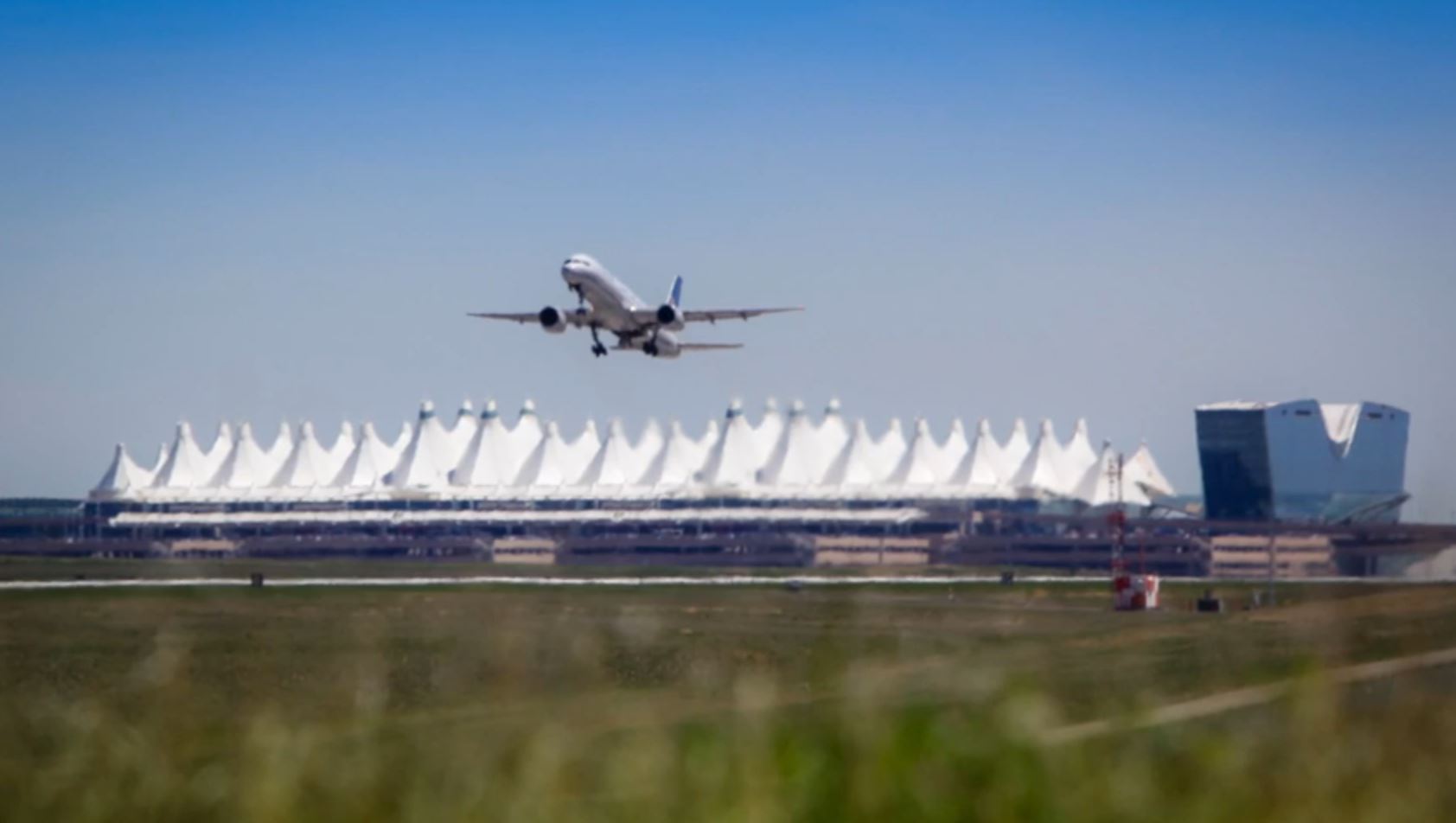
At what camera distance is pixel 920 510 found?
18825 cm

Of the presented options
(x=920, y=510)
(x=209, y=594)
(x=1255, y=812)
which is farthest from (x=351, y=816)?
(x=920, y=510)

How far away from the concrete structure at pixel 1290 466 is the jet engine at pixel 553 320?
115m

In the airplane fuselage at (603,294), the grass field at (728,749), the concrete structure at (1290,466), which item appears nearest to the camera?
the grass field at (728,749)

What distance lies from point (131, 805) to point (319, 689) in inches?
339

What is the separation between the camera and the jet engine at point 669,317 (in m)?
63.8

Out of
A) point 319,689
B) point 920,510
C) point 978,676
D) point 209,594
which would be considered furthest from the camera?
point 920,510

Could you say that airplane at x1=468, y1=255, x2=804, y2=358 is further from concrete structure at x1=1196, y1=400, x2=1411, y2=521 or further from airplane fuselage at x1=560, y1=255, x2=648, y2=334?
concrete structure at x1=1196, y1=400, x2=1411, y2=521

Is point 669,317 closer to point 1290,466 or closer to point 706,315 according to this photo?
point 706,315

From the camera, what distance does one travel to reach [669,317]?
64.0m

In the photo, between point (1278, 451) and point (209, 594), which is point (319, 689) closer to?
point (209, 594)

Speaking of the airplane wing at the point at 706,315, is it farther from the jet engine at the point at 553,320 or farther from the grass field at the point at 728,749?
the grass field at the point at 728,749

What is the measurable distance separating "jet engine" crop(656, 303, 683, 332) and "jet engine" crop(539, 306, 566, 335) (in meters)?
3.06


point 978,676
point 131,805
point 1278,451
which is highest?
point 1278,451

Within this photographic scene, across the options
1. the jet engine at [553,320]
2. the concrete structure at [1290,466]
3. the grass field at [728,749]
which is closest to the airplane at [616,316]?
the jet engine at [553,320]
